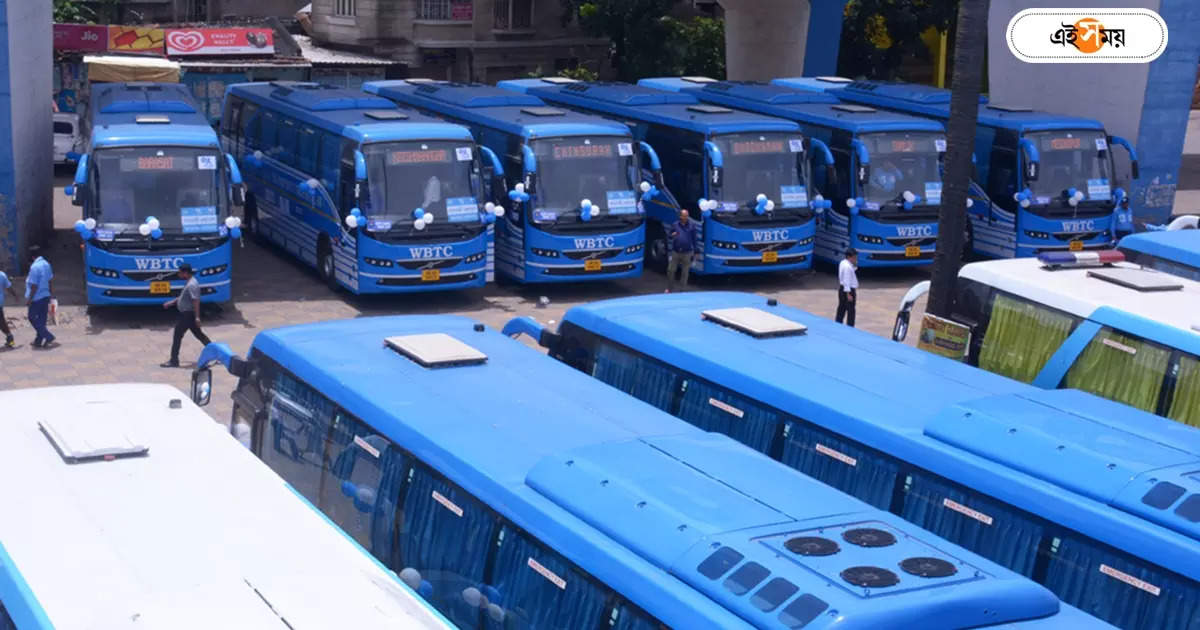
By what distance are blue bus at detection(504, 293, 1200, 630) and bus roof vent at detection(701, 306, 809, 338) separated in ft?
0.06

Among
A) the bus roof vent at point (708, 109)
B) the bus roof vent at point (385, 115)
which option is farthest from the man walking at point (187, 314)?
the bus roof vent at point (708, 109)

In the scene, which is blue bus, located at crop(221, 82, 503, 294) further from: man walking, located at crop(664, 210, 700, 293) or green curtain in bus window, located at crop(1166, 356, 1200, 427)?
green curtain in bus window, located at crop(1166, 356, 1200, 427)

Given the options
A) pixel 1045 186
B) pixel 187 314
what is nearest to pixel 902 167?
pixel 1045 186

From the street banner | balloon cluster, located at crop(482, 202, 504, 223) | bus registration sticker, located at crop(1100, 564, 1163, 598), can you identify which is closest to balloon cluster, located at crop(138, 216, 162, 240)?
balloon cluster, located at crop(482, 202, 504, 223)

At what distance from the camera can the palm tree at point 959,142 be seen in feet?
56.6

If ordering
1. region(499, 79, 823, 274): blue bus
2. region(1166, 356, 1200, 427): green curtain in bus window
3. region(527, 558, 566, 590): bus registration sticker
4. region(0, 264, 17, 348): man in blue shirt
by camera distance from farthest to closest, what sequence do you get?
1. region(499, 79, 823, 274): blue bus
2. region(0, 264, 17, 348): man in blue shirt
3. region(1166, 356, 1200, 427): green curtain in bus window
4. region(527, 558, 566, 590): bus registration sticker

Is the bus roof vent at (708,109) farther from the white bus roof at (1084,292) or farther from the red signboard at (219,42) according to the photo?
the red signboard at (219,42)

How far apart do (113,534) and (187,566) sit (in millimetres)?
492

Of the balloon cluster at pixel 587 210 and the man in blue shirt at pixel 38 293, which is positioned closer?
the man in blue shirt at pixel 38 293

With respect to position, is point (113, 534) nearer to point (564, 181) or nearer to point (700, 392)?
point (700, 392)

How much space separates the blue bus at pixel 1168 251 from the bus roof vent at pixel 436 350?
9.14m

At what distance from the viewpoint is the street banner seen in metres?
13.0

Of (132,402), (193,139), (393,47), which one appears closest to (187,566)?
(132,402)

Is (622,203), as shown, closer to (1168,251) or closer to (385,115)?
(385,115)
